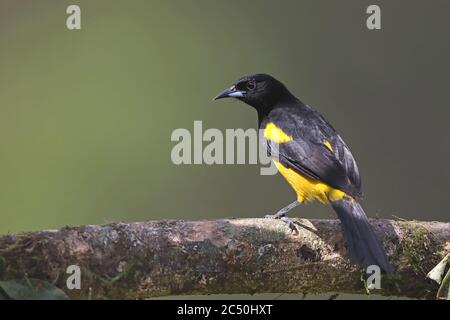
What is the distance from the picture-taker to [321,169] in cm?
481

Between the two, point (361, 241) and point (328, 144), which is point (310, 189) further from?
point (361, 241)

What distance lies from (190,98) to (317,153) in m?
5.99

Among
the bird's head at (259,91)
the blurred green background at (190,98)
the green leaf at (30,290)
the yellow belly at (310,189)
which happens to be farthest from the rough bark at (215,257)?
the blurred green background at (190,98)

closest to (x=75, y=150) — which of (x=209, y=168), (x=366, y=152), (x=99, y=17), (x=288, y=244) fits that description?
(x=209, y=168)

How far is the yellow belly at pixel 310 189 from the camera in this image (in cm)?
480

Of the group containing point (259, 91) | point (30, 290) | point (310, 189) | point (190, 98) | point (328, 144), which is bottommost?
point (30, 290)

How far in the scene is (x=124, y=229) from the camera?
12.5ft

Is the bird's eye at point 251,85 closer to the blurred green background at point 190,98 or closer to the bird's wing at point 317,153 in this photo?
the bird's wing at point 317,153

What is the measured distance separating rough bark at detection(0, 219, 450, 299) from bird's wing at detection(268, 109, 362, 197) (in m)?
0.42

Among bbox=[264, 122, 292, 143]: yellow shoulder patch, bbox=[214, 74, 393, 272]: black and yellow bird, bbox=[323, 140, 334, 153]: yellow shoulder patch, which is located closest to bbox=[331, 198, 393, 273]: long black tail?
bbox=[214, 74, 393, 272]: black and yellow bird

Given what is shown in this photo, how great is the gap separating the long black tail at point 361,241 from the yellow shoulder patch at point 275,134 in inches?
32.8

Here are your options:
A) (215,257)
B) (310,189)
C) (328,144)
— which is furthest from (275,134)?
(215,257)

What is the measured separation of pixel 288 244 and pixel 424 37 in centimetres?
788
